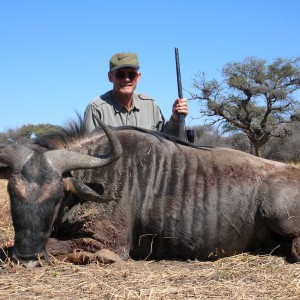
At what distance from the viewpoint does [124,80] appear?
6078 millimetres

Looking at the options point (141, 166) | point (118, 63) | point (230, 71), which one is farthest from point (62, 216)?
point (230, 71)

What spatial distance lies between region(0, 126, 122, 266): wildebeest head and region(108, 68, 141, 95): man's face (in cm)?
193

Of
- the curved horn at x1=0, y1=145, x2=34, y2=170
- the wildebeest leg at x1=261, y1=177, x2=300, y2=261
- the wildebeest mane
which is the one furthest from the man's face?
the wildebeest leg at x1=261, y1=177, x2=300, y2=261

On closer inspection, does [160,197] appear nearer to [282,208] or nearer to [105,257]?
[105,257]

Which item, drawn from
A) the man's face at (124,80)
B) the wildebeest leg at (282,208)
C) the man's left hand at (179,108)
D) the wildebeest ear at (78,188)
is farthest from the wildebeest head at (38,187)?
the man's face at (124,80)

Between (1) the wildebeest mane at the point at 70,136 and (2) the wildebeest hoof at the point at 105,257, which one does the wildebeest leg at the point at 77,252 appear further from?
(1) the wildebeest mane at the point at 70,136

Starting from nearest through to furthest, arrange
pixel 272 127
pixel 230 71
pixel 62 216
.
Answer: pixel 62 216, pixel 272 127, pixel 230 71

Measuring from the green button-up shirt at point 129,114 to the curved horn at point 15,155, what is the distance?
65.0 inches

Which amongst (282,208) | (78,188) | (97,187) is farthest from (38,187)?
(282,208)

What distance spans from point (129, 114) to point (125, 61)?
678 millimetres

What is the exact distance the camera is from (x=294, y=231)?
4.51m

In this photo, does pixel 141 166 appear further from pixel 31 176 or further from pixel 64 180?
pixel 31 176

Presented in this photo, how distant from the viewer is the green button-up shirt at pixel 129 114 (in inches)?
236

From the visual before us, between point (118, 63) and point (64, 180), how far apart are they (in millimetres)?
2242
